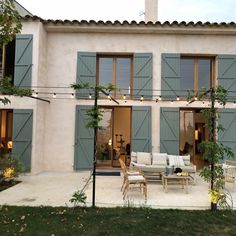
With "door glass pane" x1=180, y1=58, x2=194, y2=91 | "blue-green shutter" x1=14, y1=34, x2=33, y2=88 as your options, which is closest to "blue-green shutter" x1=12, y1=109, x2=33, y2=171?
"blue-green shutter" x1=14, y1=34, x2=33, y2=88

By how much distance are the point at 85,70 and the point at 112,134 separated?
240 centimetres

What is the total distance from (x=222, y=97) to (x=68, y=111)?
203 inches

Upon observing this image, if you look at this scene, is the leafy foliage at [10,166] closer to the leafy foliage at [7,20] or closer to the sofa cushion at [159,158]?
the sofa cushion at [159,158]

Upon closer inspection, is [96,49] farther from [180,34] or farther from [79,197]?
[79,197]

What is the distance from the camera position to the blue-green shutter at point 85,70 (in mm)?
8648

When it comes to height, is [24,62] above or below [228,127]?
above

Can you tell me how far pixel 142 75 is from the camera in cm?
866

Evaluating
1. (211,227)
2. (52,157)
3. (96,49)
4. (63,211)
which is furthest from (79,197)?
(96,49)

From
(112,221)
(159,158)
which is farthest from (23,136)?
(112,221)

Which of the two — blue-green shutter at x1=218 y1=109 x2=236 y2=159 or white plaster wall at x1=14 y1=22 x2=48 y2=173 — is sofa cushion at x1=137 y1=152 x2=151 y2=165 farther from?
white plaster wall at x1=14 y1=22 x2=48 y2=173

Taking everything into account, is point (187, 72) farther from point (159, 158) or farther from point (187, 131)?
point (159, 158)

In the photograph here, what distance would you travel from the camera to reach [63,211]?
4.50 m

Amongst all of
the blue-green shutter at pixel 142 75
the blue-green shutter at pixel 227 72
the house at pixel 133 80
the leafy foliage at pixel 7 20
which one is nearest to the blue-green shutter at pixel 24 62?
the house at pixel 133 80

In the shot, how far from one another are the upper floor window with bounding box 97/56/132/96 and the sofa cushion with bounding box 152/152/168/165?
258 centimetres
